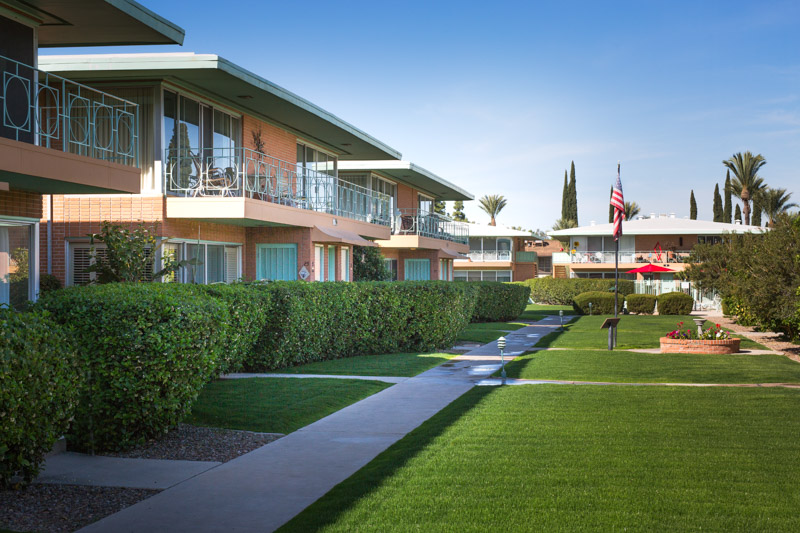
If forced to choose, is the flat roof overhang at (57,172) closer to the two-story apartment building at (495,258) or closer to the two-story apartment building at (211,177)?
the two-story apartment building at (211,177)

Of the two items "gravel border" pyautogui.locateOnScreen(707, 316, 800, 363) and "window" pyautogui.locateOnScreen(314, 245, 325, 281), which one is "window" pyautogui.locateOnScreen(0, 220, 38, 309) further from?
"gravel border" pyautogui.locateOnScreen(707, 316, 800, 363)

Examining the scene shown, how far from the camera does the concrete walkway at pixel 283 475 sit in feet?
20.5

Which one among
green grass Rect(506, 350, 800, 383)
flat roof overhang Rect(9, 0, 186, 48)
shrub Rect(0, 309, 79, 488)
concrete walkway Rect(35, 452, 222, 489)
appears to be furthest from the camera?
green grass Rect(506, 350, 800, 383)

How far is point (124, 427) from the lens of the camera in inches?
334

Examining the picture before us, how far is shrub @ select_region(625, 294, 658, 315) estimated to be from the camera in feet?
144

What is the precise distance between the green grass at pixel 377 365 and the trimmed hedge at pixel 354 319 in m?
0.34

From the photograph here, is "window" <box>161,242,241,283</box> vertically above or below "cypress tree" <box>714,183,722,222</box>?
below

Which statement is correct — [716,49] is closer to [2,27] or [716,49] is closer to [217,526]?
[2,27]

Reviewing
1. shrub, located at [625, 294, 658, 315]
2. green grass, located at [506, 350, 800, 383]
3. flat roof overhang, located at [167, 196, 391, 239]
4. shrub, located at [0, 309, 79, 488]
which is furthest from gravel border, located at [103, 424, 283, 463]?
shrub, located at [625, 294, 658, 315]

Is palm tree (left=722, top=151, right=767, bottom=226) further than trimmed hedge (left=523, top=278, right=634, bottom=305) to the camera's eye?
Yes

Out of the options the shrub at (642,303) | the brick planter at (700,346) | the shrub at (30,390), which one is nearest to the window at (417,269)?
the shrub at (642,303)

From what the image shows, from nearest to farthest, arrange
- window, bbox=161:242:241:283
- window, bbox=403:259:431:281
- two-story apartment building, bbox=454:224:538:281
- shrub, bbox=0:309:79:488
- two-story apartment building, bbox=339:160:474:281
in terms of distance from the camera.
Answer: shrub, bbox=0:309:79:488 < window, bbox=161:242:241:283 < two-story apartment building, bbox=339:160:474:281 < window, bbox=403:259:431:281 < two-story apartment building, bbox=454:224:538:281

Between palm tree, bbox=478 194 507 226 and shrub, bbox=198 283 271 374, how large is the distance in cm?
8318

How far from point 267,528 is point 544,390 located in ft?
25.9
